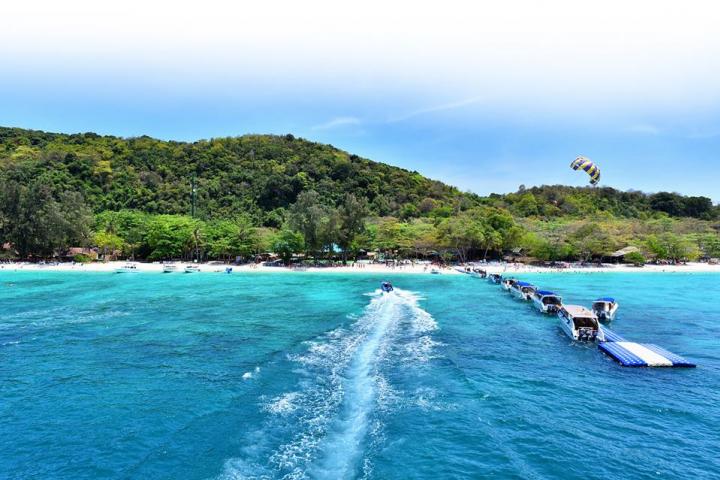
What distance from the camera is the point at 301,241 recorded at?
80375 millimetres

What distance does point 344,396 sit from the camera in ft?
66.2

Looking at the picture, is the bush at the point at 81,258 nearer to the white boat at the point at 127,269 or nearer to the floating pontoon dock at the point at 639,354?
the white boat at the point at 127,269

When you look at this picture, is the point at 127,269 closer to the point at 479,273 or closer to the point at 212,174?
the point at 479,273

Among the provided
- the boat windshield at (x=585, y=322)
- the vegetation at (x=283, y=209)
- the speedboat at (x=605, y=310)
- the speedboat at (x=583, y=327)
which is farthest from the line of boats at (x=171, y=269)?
the boat windshield at (x=585, y=322)

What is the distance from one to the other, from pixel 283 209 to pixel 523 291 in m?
83.5

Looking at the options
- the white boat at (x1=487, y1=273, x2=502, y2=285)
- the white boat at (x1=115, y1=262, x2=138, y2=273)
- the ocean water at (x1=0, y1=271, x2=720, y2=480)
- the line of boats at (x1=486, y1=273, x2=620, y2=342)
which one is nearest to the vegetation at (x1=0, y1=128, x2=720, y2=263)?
the white boat at (x1=115, y1=262, x2=138, y2=273)

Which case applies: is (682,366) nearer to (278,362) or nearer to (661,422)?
(661,422)

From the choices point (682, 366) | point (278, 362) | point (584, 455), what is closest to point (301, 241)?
point (278, 362)

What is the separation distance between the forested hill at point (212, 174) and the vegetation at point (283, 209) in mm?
453

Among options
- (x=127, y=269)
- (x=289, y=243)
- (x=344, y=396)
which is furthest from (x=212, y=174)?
(x=344, y=396)

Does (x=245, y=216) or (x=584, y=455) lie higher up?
(x=245, y=216)

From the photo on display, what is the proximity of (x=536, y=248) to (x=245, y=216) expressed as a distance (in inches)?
2785

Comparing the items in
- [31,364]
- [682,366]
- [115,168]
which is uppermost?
[115,168]

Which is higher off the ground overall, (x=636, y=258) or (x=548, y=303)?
(x=636, y=258)
